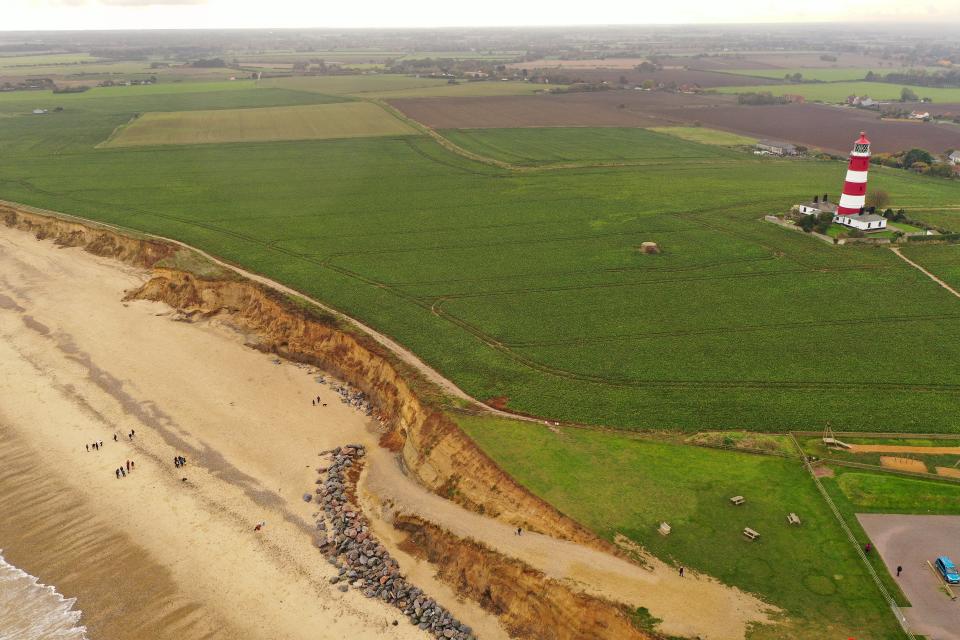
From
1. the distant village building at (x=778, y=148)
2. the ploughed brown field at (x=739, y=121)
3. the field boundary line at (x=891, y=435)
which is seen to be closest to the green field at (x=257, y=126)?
the ploughed brown field at (x=739, y=121)

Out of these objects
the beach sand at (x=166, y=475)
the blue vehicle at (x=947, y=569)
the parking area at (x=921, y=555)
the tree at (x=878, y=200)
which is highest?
the tree at (x=878, y=200)

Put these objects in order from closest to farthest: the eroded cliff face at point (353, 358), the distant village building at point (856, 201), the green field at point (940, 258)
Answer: the eroded cliff face at point (353, 358) → the green field at point (940, 258) → the distant village building at point (856, 201)

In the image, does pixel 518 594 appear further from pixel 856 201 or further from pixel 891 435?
pixel 856 201

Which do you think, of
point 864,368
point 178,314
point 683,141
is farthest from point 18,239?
point 683,141

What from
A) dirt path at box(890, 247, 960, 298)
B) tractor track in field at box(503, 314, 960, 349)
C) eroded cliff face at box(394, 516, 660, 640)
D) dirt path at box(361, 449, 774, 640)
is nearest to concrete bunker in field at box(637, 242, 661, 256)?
tractor track in field at box(503, 314, 960, 349)

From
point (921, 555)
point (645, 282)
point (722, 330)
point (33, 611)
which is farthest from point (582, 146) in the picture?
point (33, 611)

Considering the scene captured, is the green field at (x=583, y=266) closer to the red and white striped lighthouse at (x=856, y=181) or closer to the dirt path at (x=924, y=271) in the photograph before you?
the dirt path at (x=924, y=271)
